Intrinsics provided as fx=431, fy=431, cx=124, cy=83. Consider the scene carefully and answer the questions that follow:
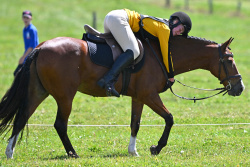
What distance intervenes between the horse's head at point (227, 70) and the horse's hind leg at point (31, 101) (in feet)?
10.4

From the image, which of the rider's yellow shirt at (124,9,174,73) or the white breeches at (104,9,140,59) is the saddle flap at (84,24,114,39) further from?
the rider's yellow shirt at (124,9,174,73)

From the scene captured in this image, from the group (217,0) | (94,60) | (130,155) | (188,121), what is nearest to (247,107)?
(188,121)

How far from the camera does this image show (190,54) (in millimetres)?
7910

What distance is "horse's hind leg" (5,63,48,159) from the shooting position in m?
7.13

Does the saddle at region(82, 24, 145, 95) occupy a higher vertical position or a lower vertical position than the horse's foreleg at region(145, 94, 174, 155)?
higher

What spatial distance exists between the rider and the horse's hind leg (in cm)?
102

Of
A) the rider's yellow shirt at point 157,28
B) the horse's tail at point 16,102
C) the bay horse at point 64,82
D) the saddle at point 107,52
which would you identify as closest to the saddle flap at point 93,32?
the saddle at point 107,52

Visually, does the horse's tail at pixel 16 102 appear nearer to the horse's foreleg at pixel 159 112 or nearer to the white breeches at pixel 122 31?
the white breeches at pixel 122 31

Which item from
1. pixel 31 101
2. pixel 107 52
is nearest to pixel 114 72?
pixel 107 52

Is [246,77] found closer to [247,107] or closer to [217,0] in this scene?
[247,107]

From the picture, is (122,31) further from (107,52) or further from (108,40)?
(107,52)

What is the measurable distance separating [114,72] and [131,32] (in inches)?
32.7

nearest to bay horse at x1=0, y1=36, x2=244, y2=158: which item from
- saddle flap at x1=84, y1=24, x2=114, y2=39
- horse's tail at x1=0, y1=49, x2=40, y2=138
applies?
horse's tail at x1=0, y1=49, x2=40, y2=138

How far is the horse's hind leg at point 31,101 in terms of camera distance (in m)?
7.13
